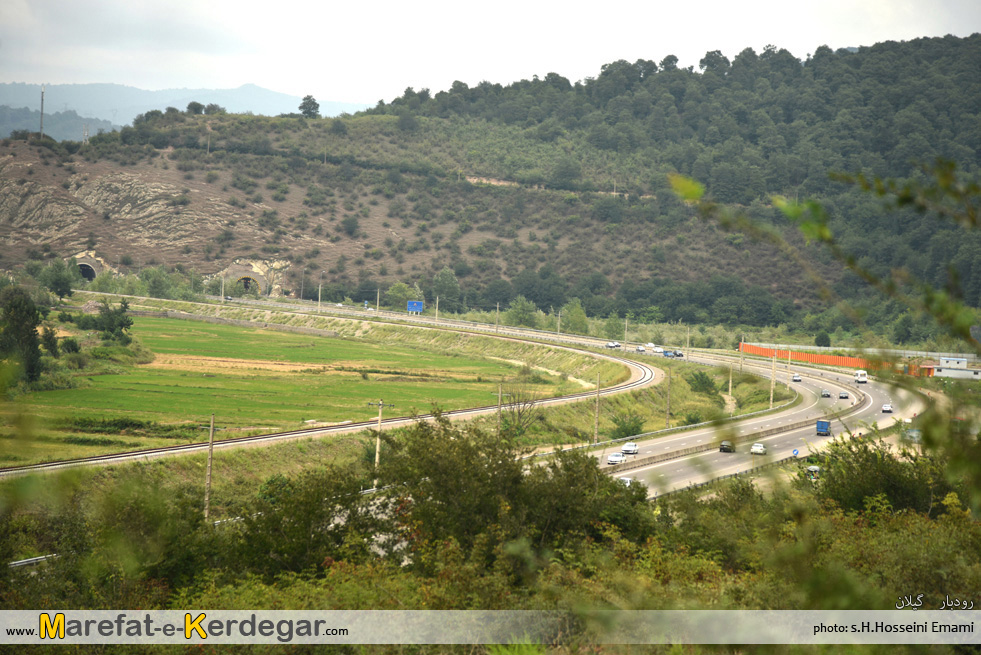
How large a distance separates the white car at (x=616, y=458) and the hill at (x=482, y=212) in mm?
84259

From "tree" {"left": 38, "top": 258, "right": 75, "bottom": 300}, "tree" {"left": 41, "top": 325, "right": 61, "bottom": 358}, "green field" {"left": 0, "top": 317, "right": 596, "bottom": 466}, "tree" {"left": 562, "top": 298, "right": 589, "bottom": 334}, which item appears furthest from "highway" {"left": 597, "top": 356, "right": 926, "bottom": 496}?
"tree" {"left": 38, "top": 258, "right": 75, "bottom": 300}

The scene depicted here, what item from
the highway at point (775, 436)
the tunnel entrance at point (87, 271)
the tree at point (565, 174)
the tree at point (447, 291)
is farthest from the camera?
the tree at point (565, 174)

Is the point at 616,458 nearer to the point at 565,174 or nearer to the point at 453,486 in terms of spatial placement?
the point at 453,486

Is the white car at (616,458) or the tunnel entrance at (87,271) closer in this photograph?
the white car at (616,458)

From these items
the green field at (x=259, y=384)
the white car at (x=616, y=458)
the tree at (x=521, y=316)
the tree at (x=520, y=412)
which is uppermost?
the tree at (x=521, y=316)

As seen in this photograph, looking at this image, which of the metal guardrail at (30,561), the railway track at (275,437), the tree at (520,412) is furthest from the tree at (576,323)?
the metal guardrail at (30,561)

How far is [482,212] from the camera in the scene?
173 meters

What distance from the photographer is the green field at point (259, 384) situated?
3988 cm

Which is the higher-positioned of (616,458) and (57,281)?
(57,281)

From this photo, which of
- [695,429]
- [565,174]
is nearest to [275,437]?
[695,429]

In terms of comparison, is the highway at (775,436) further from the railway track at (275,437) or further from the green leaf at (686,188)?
the green leaf at (686,188)

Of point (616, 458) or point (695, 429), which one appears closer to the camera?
point (616, 458)

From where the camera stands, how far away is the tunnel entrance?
445ft

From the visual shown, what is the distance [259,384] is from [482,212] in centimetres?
11956
